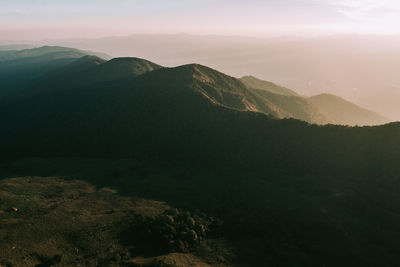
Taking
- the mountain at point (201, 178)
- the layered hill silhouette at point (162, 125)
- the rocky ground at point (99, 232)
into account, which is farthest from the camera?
the layered hill silhouette at point (162, 125)

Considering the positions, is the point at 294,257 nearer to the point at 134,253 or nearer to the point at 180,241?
the point at 180,241

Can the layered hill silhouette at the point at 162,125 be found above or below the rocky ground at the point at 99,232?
above

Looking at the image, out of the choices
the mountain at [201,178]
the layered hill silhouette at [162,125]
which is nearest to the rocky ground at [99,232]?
the mountain at [201,178]

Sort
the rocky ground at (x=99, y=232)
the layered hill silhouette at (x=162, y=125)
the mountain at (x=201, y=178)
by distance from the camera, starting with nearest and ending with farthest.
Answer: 1. the rocky ground at (x=99, y=232)
2. the mountain at (x=201, y=178)
3. the layered hill silhouette at (x=162, y=125)

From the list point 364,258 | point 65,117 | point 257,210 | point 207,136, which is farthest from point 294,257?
point 65,117

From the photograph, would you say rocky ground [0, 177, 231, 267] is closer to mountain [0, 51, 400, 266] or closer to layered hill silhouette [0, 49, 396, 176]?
mountain [0, 51, 400, 266]

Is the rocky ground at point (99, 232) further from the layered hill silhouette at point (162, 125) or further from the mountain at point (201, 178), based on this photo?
the layered hill silhouette at point (162, 125)

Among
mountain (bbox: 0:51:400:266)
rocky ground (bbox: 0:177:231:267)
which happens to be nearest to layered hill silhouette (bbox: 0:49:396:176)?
mountain (bbox: 0:51:400:266)

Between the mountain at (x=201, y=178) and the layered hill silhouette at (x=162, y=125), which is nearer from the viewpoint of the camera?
the mountain at (x=201, y=178)

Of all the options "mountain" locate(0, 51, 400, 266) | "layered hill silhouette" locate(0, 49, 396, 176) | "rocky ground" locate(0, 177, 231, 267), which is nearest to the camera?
"rocky ground" locate(0, 177, 231, 267)
